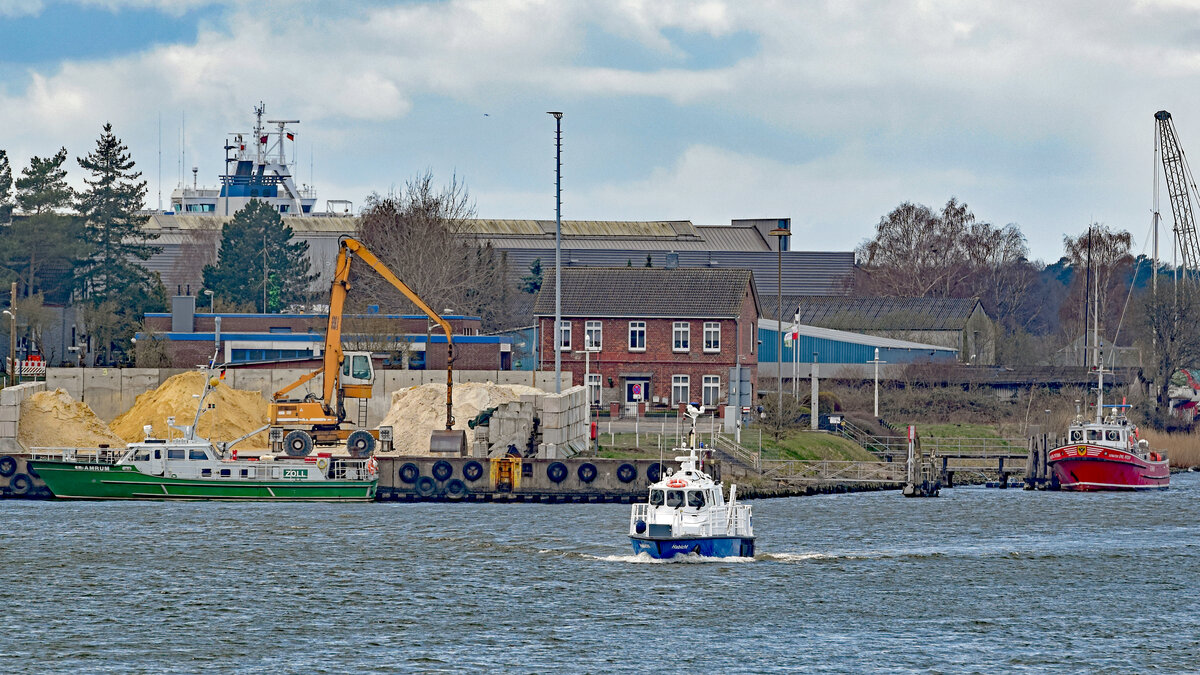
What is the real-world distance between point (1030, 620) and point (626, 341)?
182ft

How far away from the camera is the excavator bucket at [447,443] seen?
7538 cm

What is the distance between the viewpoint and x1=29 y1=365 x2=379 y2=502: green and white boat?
70.9m

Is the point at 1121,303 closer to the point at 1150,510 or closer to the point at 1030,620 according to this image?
the point at 1150,510

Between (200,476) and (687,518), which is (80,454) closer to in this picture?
(200,476)

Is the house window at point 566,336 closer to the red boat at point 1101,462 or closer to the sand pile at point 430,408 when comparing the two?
the sand pile at point 430,408

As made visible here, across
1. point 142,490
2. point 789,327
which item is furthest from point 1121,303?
point 142,490

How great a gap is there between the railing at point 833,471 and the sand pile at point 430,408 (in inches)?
492

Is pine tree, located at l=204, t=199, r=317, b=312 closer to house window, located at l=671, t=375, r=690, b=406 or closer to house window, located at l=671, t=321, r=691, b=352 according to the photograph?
house window, located at l=671, t=321, r=691, b=352

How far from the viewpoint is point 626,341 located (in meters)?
102

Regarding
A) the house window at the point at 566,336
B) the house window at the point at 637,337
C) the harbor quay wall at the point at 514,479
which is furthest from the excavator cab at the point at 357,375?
the house window at the point at 637,337

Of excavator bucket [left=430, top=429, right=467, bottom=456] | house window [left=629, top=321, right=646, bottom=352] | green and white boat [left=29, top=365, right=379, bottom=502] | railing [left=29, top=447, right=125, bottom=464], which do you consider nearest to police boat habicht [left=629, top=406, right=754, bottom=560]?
green and white boat [left=29, top=365, right=379, bottom=502]

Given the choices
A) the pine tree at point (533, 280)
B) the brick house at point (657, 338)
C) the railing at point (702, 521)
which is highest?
the pine tree at point (533, 280)

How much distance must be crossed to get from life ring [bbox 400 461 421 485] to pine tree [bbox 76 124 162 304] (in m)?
55.1

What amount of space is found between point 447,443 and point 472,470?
7.62ft
